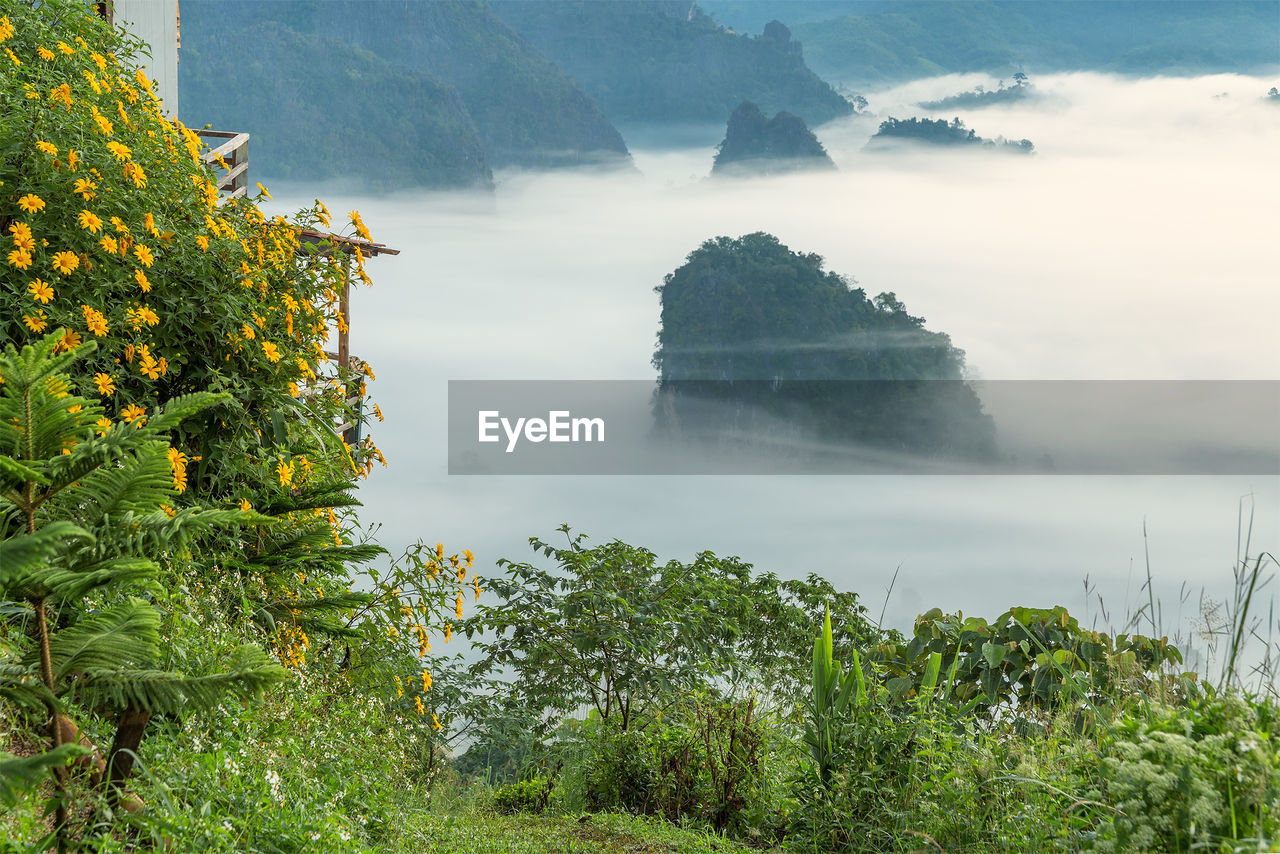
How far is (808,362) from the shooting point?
36.2m

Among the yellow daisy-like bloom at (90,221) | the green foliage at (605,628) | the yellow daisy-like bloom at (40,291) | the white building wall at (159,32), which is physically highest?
the white building wall at (159,32)

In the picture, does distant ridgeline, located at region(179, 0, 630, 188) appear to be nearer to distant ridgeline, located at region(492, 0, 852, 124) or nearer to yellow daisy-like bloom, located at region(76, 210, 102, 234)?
distant ridgeline, located at region(492, 0, 852, 124)

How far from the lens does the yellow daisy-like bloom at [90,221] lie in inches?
130

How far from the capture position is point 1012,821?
2.70 meters

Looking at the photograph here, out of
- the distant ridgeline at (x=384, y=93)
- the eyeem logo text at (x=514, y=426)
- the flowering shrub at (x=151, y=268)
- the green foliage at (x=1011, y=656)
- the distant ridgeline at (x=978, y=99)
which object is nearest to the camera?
the flowering shrub at (x=151, y=268)

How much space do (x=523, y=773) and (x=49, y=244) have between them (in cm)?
433

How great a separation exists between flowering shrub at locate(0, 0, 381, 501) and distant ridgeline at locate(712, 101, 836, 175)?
44.4 metres

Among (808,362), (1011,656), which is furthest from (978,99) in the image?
(1011,656)

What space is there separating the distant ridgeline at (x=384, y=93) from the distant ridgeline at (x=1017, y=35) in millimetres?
10427

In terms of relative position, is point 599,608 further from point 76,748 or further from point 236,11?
point 236,11

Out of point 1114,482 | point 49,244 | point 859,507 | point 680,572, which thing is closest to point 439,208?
point 859,507
